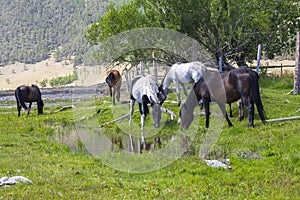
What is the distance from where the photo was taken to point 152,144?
12.1 m

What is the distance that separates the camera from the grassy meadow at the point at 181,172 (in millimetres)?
6812

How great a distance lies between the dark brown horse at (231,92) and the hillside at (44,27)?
2667 inches

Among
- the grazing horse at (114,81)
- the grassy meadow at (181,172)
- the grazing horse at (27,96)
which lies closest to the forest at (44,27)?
the grazing horse at (27,96)

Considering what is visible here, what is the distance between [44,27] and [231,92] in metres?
104

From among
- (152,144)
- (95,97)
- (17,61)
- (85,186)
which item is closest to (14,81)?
(17,61)

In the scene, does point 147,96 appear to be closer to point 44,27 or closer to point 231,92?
point 231,92

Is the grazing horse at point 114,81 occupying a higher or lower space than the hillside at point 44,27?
lower

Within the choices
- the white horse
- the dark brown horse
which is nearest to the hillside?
the white horse

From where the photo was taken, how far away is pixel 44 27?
359ft

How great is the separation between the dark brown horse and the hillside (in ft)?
222

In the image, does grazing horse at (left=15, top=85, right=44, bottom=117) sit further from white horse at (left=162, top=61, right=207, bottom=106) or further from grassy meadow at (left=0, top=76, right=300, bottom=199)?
white horse at (left=162, top=61, right=207, bottom=106)

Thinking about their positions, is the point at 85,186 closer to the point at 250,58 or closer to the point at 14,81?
the point at 250,58

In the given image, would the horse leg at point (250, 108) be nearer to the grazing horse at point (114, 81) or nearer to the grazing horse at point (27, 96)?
the grazing horse at point (114, 81)

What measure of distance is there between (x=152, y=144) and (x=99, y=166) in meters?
3.17
